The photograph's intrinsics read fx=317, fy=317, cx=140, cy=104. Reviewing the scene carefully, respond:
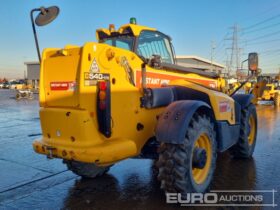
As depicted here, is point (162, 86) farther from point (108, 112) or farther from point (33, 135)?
point (33, 135)

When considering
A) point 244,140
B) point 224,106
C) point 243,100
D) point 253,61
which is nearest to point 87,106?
point 224,106

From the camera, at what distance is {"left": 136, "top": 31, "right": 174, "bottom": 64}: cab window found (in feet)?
15.8

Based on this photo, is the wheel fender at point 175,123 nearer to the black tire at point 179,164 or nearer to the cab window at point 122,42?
the black tire at point 179,164

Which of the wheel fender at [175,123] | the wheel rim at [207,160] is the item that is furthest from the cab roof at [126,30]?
the wheel rim at [207,160]

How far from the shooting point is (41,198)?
459 centimetres

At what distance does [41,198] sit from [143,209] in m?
1.55

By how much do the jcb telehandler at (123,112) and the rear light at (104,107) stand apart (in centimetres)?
1

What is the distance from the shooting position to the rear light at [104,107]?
12.7 ft

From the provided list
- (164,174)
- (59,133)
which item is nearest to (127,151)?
(164,174)

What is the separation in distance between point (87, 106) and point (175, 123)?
3.67 ft

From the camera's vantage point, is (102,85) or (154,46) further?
(154,46)

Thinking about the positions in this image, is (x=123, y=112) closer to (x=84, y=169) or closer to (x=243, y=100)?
(x=84, y=169)

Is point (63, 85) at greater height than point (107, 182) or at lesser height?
greater

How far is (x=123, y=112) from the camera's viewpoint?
4.14m
